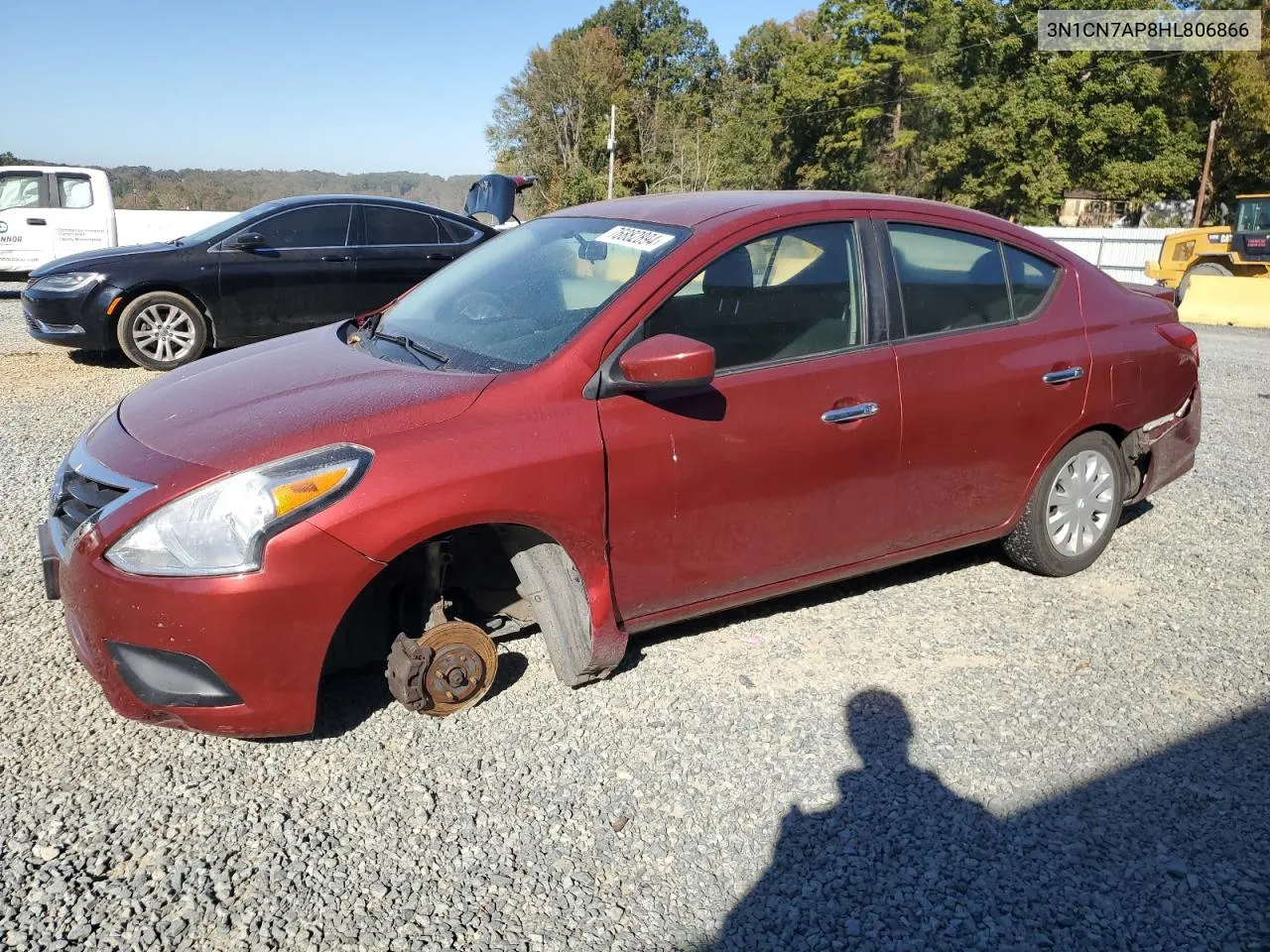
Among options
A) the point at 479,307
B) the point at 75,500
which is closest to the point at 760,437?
the point at 479,307

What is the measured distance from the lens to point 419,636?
3.18 meters

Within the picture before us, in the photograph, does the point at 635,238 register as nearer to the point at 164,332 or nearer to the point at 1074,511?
the point at 1074,511

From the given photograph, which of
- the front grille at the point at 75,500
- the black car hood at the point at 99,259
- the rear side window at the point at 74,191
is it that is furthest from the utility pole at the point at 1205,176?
the front grille at the point at 75,500

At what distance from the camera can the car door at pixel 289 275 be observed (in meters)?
Answer: 8.92

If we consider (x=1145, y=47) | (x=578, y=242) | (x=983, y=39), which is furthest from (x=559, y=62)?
(x=578, y=242)

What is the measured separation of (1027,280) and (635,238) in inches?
69.2

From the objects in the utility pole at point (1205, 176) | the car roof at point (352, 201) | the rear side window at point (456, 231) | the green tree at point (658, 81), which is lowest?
the rear side window at point (456, 231)

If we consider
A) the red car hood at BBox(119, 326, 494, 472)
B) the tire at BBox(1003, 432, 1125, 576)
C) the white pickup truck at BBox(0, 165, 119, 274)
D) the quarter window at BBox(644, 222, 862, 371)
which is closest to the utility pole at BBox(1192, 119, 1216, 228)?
the white pickup truck at BBox(0, 165, 119, 274)

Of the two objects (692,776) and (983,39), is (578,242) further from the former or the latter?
(983,39)

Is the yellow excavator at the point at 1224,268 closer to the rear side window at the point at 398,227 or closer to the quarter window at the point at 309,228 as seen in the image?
the rear side window at the point at 398,227

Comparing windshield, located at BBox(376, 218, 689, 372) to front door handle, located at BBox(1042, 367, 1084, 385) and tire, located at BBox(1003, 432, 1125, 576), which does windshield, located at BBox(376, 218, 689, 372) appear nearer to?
front door handle, located at BBox(1042, 367, 1084, 385)

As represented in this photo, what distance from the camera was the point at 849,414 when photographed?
11.7 ft

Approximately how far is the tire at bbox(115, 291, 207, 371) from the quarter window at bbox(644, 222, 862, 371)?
6900 millimetres

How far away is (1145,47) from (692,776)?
162 feet
